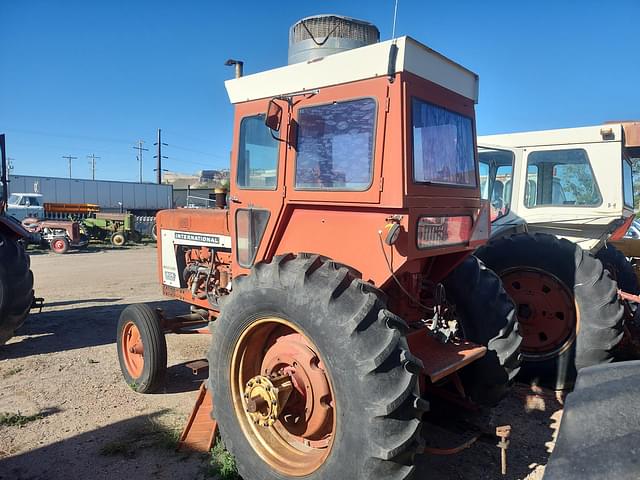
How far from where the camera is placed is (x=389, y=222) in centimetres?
254

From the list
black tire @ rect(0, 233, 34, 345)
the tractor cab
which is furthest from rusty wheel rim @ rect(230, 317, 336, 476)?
the tractor cab

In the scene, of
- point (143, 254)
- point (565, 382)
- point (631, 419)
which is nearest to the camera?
point (631, 419)

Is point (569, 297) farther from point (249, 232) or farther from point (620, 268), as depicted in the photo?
point (249, 232)

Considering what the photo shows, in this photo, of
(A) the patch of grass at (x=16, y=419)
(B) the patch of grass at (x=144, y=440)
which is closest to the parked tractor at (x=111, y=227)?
(A) the patch of grass at (x=16, y=419)

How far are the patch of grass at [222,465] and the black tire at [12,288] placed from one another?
123 inches

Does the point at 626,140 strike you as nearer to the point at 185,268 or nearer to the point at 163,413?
the point at 185,268

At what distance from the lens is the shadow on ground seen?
536 centimetres

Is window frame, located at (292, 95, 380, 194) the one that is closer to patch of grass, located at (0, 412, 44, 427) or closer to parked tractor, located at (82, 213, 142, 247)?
patch of grass, located at (0, 412, 44, 427)

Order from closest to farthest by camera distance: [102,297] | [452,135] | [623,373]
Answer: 1. [623,373]
2. [452,135]
3. [102,297]

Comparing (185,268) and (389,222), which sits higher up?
(389,222)

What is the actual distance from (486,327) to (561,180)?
9.32 feet

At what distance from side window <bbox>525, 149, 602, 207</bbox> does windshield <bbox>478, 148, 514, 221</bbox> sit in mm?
211

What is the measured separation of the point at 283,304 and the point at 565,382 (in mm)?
3354

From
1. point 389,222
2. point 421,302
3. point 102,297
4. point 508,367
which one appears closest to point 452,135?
point 389,222
